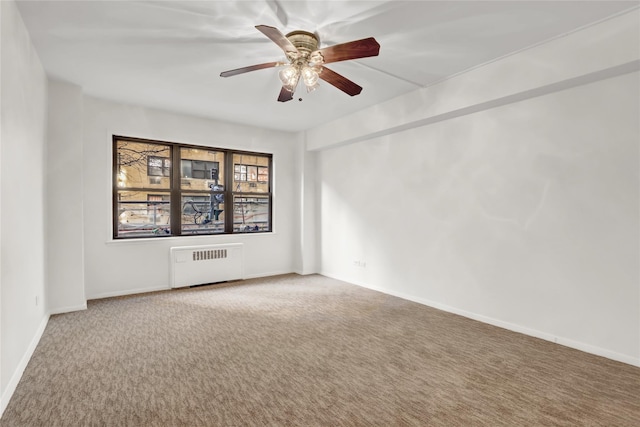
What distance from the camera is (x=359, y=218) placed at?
17.3 feet

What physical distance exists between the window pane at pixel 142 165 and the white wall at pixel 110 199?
21cm

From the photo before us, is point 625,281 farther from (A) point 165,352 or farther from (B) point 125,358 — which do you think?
(B) point 125,358

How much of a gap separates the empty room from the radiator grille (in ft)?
0.08

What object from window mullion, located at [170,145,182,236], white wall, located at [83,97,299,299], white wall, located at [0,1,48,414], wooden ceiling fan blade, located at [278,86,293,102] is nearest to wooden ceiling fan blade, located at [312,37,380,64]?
wooden ceiling fan blade, located at [278,86,293,102]

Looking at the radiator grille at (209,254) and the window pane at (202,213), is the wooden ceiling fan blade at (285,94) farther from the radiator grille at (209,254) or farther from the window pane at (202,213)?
the radiator grille at (209,254)

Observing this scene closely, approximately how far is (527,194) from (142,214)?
5.02 meters

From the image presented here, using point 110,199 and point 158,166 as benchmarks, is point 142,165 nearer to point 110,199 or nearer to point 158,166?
point 158,166

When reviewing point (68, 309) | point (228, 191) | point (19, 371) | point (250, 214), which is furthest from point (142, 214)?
point (19, 371)

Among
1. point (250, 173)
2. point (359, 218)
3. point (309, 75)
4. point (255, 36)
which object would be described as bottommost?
point (359, 218)

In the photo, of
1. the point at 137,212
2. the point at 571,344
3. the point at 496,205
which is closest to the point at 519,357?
the point at 571,344

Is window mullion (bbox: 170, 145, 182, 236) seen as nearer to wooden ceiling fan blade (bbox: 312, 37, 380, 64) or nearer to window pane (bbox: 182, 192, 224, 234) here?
window pane (bbox: 182, 192, 224, 234)

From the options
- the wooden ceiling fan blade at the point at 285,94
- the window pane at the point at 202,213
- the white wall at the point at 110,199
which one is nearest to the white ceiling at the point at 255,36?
the wooden ceiling fan blade at the point at 285,94

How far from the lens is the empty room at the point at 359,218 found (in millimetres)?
2232

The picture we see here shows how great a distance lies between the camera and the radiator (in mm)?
4926
